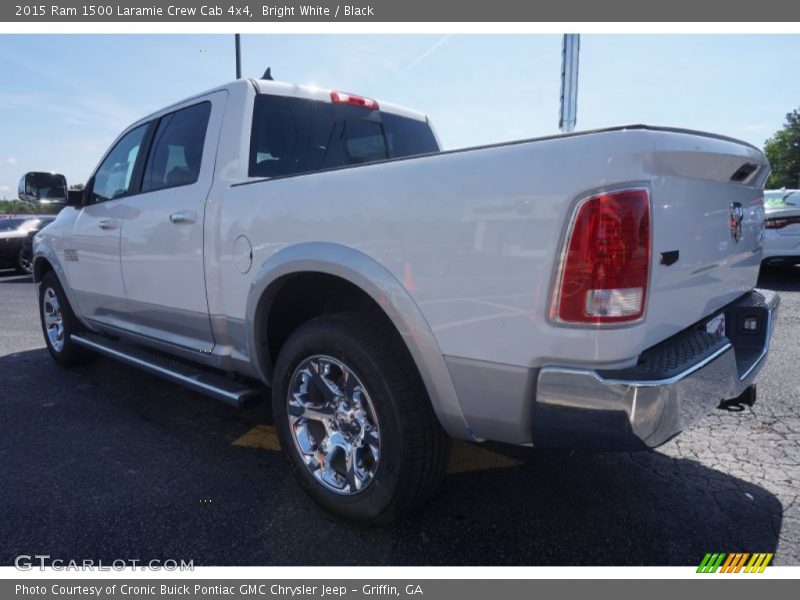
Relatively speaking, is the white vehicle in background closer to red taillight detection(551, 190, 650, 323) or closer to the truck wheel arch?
red taillight detection(551, 190, 650, 323)

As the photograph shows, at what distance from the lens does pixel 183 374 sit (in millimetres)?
3109

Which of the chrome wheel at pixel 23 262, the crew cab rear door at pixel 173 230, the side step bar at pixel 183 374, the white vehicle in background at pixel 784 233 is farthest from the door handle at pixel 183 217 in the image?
the chrome wheel at pixel 23 262

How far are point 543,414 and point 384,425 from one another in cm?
65

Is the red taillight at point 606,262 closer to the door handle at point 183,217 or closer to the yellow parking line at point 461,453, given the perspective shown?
the yellow parking line at point 461,453

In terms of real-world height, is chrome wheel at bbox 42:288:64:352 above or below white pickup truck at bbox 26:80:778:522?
below

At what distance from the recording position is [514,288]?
1.72 metres

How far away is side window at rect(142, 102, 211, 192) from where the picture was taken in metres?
3.17

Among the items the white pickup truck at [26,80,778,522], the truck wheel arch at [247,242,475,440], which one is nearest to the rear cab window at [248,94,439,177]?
the white pickup truck at [26,80,778,522]

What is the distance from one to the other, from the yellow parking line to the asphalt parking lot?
0.5 inches

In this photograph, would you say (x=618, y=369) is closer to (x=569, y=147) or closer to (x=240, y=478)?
(x=569, y=147)

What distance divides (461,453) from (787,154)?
7702 cm

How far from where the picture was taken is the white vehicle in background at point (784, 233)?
26.7 feet

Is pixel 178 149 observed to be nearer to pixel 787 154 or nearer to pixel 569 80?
pixel 569 80

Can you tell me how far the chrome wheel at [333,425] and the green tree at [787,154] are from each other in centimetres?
7248
